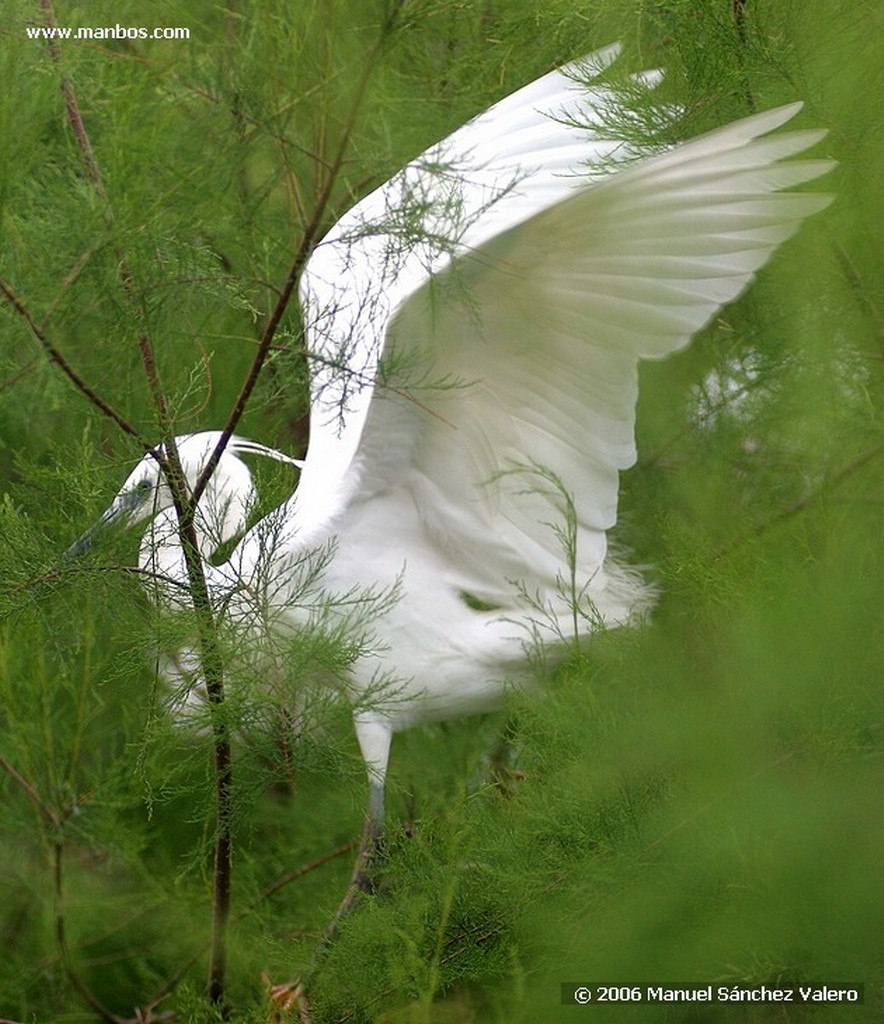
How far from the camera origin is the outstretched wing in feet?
4.36

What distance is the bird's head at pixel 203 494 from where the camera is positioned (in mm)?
1343

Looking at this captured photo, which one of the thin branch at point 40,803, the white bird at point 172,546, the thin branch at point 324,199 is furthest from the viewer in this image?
the thin branch at point 40,803

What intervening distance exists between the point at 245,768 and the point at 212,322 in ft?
1.52

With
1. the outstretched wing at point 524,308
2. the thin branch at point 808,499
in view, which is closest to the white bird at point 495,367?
the outstretched wing at point 524,308

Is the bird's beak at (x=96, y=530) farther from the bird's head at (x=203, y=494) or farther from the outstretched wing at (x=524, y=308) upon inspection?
the outstretched wing at (x=524, y=308)

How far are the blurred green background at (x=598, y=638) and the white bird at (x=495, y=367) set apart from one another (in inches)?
3.0

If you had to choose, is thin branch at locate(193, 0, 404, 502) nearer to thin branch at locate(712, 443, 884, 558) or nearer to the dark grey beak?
the dark grey beak

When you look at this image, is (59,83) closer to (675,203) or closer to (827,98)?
(675,203)

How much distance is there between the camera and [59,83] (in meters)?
1.21

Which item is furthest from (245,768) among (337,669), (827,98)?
(827,98)

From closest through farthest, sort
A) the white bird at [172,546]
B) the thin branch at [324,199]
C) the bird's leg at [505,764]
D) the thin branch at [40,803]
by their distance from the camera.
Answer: the thin branch at [324,199] → the white bird at [172,546] → the bird's leg at [505,764] → the thin branch at [40,803]

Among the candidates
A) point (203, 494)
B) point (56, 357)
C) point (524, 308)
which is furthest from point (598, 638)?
point (56, 357)

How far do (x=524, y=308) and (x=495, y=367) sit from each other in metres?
0.10

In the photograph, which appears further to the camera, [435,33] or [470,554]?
[470,554]
